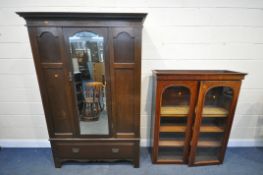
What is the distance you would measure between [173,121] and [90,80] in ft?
4.14

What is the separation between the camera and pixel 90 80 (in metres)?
1.55

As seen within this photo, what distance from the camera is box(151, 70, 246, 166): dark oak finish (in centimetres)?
152

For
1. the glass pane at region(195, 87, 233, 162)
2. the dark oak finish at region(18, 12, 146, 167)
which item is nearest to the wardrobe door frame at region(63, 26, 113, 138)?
the dark oak finish at region(18, 12, 146, 167)

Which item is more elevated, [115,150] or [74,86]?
[74,86]

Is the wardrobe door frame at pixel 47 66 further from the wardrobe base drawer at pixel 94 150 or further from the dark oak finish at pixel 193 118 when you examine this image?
the dark oak finish at pixel 193 118

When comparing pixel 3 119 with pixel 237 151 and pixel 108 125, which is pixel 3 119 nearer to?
pixel 108 125

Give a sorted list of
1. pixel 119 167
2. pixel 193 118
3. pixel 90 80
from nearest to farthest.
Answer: pixel 90 80 → pixel 193 118 → pixel 119 167

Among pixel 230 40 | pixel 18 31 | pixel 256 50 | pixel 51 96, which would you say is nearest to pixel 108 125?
pixel 51 96

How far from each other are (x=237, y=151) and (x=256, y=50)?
155 cm

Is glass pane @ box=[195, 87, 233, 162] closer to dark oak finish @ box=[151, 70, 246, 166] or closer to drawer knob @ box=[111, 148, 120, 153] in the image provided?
dark oak finish @ box=[151, 70, 246, 166]

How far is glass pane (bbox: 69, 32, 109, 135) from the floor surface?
55 centimetres

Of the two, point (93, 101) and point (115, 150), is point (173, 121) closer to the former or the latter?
point (115, 150)

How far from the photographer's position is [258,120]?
6.98ft

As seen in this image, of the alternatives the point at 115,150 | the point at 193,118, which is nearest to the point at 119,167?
the point at 115,150
